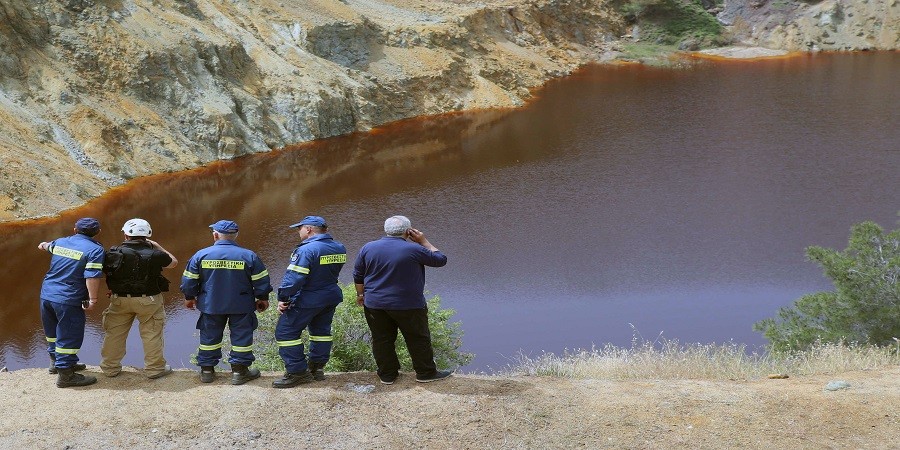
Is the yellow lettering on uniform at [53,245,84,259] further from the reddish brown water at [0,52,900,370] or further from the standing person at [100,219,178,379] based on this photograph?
the reddish brown water at [0,52,900,370]

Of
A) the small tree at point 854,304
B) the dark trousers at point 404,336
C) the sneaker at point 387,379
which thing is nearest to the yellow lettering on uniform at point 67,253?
the dark trousers at point 404,336

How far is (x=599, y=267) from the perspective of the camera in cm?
1836

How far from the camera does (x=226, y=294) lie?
8.31 meters

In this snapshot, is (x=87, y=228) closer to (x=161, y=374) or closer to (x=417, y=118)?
(x=161, y=374)

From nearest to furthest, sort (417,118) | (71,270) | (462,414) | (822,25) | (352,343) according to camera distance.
Answer: 1. (462,414)
2. (71,270)
3. (352,343)
4. (417,118)
5. (822,25)

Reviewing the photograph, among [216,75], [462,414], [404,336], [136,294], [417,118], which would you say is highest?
[216,75]

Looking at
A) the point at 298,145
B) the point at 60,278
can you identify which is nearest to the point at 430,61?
the point at 298,145

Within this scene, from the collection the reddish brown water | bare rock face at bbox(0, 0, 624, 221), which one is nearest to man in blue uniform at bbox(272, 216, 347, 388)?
the reddish brown water

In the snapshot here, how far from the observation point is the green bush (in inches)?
430

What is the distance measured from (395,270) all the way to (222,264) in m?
1.59

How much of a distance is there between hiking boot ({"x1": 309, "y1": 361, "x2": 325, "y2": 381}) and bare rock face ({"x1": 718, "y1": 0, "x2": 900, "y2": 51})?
50649 millimetres

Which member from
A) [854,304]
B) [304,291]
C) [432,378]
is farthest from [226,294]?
[854,304]

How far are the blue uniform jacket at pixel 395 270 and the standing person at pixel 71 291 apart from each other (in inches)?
96.1

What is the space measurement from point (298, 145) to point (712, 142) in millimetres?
14334
